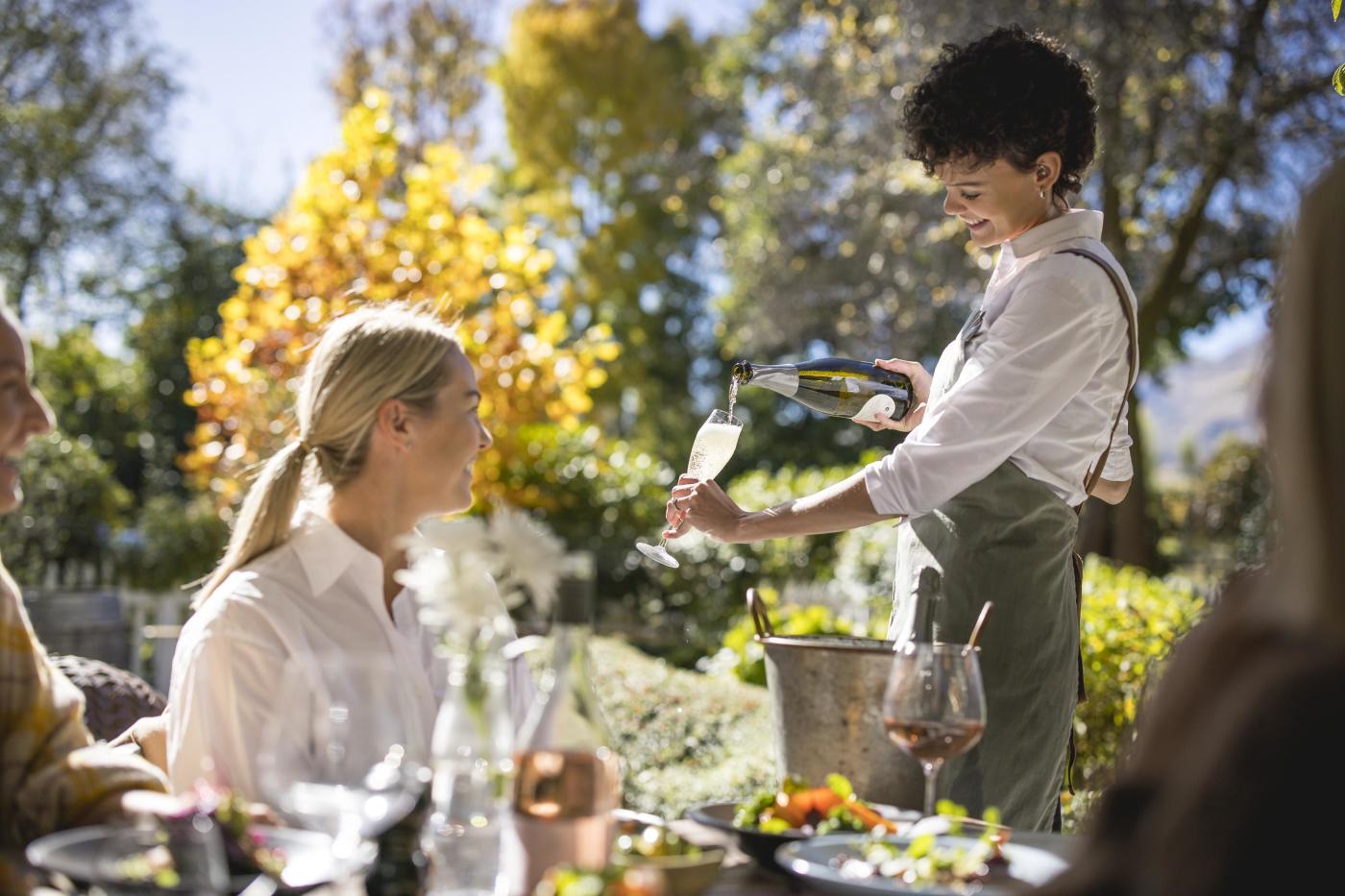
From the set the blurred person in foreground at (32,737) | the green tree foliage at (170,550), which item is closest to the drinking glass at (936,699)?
the blurred person in foreground at (32,737)

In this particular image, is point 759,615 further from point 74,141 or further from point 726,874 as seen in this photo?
point 74,141

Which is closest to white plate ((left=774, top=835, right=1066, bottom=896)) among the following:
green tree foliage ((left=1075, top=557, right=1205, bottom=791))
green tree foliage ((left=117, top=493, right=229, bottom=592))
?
green tree foliage ((left=1075, top=557, right=1205, bottom=791))

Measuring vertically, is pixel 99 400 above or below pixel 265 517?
above

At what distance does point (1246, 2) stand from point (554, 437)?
6574mm

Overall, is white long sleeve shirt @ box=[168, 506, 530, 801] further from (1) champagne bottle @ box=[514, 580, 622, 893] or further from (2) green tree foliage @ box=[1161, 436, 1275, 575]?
(2) green tree foliage @ box=[1161, 436, 1275, 575]

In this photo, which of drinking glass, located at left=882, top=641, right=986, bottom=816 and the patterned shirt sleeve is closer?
the patterned shirt sleeve

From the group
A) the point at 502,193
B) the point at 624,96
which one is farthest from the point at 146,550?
the point at 502,193

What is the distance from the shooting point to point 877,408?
3.07 metres

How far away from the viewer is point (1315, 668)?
91 centimetres

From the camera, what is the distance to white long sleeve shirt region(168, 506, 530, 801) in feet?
5.97

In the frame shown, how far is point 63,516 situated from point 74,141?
387 inches

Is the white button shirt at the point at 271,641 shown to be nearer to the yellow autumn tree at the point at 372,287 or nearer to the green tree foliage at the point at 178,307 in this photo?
the yellow autumn tree at the point at 372,287

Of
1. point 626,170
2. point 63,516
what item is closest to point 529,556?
point 63,516

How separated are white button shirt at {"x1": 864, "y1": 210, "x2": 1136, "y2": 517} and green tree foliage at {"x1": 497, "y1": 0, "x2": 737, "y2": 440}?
716 inches
